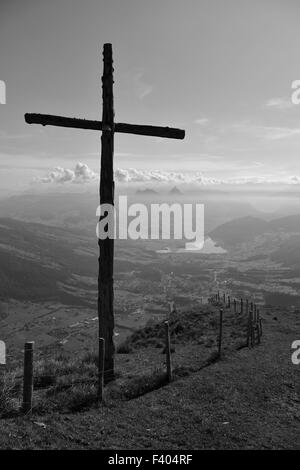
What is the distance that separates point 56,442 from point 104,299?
625 cm

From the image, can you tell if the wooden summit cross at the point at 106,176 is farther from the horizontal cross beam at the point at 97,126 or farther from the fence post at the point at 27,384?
the fence post at the point at 27,384

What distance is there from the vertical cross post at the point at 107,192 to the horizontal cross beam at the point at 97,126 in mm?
470

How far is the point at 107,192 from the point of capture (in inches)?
558

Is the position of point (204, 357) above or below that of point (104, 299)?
below

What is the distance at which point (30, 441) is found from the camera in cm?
831

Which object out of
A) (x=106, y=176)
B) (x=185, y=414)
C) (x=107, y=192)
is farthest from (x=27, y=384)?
(x=106, y=176)

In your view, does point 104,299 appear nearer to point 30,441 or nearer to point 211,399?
point 211,399

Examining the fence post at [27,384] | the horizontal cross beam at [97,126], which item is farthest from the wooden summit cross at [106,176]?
the fence post at [27,384]

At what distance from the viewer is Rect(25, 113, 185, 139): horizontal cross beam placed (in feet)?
45.6

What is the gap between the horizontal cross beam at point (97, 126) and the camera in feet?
45.6

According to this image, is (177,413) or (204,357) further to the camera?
(204,357)

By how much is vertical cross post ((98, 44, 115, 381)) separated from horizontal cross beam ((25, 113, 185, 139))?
47 centimetres

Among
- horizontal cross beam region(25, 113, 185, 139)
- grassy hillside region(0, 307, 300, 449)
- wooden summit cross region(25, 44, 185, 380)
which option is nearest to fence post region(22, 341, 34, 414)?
grassy hillside region(0, 307, 300, 449)
